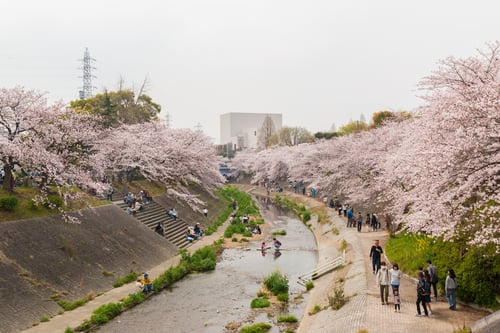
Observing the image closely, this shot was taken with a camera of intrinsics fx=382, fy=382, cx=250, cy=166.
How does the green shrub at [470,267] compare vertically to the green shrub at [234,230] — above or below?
above

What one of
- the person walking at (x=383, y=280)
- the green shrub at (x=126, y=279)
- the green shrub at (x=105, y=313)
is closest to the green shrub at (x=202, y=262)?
the green shrub at (x=126, y=279)

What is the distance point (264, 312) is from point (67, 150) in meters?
15.4

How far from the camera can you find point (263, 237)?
118 ft

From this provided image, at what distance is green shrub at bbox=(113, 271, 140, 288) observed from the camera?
20609 mm

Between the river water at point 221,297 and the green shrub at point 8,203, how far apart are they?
823cm

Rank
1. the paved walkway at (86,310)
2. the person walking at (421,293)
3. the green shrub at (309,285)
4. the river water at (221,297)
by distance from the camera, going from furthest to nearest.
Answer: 1. the green shrub at (309,285)
2. the river water at (221,297)
3. the paved walkway at (86,310)
4. the person walking at (421,293)

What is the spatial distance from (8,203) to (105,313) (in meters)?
7.99

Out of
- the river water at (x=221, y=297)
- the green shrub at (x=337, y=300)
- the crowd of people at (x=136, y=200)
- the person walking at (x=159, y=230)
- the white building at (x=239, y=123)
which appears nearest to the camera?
the green shrub at (x=337, y=300)

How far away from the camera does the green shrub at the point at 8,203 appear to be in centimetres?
1922

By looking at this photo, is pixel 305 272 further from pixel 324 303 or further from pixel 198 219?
pixel 198 219

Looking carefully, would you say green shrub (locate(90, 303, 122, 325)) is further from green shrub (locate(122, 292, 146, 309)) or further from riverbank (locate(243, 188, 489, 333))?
riverbank (locate(243, 188, 489, 333))

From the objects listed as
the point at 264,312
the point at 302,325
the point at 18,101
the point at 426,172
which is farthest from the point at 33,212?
the point at 426,172

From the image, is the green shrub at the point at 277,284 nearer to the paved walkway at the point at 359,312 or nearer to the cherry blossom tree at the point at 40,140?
the paved walkway at the point at 359,312

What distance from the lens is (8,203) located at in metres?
19.4
